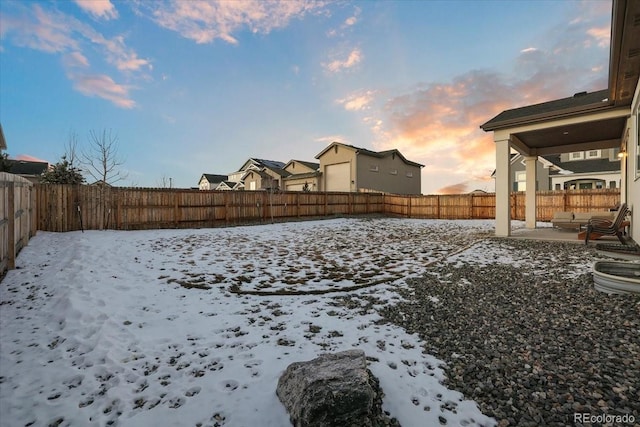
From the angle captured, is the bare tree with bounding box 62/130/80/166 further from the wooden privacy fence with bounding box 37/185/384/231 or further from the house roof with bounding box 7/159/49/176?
the house roof with bounding box 7/159/49/176

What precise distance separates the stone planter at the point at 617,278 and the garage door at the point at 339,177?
20060mm

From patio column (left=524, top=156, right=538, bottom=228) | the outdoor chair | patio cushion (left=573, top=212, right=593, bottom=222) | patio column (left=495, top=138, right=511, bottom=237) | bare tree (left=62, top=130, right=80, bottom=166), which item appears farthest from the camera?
bare tree (left=62, top=130, right=80, bottom=166)

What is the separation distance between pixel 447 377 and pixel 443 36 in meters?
11.7

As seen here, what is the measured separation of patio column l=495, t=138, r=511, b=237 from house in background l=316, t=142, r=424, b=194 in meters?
14.4

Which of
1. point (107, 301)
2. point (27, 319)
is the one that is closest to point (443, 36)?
point (107, 301)

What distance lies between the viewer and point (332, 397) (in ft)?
5.96

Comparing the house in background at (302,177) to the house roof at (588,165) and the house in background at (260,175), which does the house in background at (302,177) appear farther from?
the house roof at (588,165)

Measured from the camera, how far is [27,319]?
354 cm

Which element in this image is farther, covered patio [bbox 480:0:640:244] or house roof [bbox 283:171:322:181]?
house roof [bbox 283:171:322:181]

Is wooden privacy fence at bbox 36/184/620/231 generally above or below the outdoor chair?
above

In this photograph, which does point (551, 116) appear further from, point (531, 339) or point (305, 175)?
point (305, 175)

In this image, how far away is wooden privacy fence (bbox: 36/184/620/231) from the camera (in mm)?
10805

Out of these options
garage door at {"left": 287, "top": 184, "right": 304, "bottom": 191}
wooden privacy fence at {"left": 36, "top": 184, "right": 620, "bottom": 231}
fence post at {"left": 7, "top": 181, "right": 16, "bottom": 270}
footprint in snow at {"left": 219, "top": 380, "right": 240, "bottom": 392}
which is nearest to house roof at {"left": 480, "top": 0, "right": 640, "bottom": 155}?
wooden privacy fence at {"left": 36, "top": 184, "right": 620, "bottom": 231}

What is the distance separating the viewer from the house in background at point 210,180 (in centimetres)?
4288
